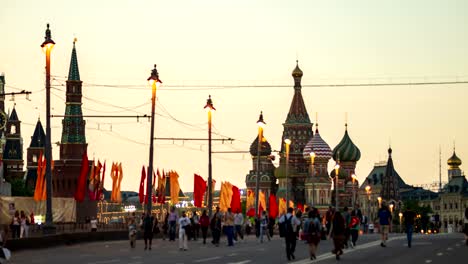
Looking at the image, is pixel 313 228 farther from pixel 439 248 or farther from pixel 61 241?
pixel 61 241

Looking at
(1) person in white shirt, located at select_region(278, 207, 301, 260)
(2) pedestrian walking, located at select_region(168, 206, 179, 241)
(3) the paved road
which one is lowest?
(3) the paved road

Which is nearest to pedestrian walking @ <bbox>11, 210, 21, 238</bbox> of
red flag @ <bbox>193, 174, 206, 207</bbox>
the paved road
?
the paved road

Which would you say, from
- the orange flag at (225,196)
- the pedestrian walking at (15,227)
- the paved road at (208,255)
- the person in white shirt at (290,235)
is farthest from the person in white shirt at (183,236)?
the orange flag at (225,196)

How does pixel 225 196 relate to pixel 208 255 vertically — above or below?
above

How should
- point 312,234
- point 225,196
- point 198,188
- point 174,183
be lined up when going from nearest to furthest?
1. point 312,234
2. point 198,188
3. point 174,183
4. point 225,196

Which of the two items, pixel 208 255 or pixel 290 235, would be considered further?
pixel 208 255

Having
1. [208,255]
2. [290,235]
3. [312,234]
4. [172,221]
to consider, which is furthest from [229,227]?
[312,234]

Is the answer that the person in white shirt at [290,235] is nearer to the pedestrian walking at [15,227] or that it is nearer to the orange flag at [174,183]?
the pedestrian walking at [15,227]

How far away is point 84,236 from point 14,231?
3238 mm

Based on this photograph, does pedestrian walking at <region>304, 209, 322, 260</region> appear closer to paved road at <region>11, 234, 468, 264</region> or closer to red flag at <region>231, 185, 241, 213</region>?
paved road at <region>11, 234, 468, 264</region>

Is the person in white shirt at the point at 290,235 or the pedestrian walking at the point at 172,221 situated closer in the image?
the person in white shirt at the point at 290,235

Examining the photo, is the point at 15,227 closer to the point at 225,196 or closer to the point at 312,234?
the point at 312,234

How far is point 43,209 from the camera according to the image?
107m

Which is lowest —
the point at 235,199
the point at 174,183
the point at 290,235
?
the point at 290,235
